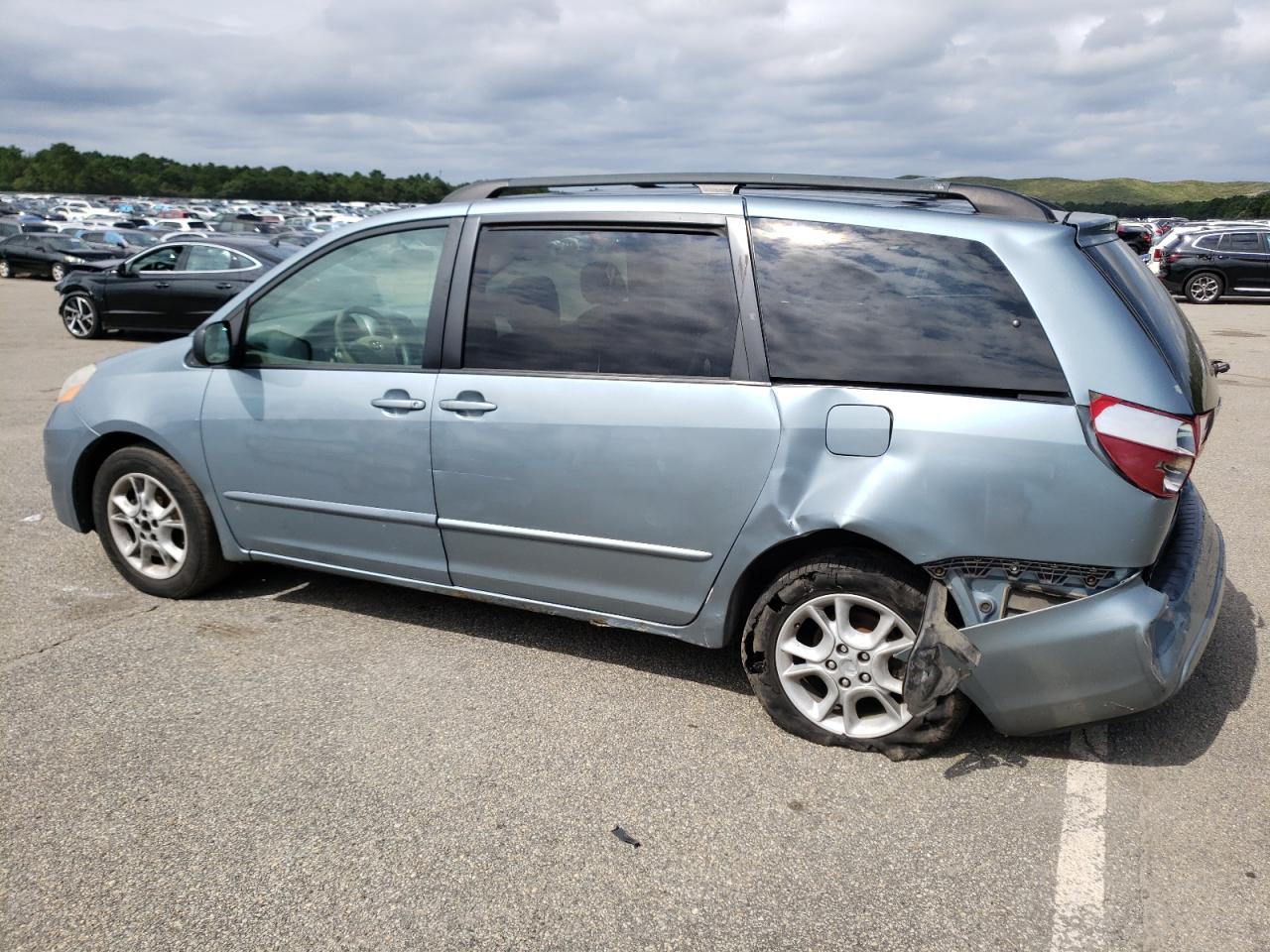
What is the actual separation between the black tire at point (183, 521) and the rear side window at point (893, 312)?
268 centimetres

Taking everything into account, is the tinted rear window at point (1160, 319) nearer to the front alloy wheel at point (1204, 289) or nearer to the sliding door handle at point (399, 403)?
the sliding door handle at point (399, 403)

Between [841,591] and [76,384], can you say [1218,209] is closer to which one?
[841,591]

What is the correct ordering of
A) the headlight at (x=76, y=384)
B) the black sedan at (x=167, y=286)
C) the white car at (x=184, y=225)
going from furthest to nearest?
the white car at (x=184, y=225)
the black sedan at (x=167, y=286)
the headlight at (x=76, y=384)

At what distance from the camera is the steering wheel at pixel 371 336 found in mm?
4082

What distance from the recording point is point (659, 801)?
3121 millimetres

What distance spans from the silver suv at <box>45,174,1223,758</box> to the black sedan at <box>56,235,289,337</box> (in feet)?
34.3

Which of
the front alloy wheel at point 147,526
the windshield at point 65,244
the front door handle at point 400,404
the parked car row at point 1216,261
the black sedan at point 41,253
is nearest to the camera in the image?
the front door handle at point 400,404

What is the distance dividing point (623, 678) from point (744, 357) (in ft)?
4.43

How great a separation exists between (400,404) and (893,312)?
1.84 metres

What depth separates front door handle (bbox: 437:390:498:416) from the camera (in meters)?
3.77

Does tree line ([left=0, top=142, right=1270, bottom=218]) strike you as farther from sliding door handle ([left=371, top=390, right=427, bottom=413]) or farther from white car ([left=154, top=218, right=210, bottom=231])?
sliding door handle ([left=371, top=390, right=427, bottom=413])

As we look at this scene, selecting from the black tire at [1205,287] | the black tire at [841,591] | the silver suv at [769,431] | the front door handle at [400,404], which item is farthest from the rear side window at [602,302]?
the black tire at [1205,287]

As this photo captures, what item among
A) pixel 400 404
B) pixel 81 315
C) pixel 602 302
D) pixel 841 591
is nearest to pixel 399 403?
pixel 400 404

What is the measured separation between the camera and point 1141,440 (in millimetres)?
2941
